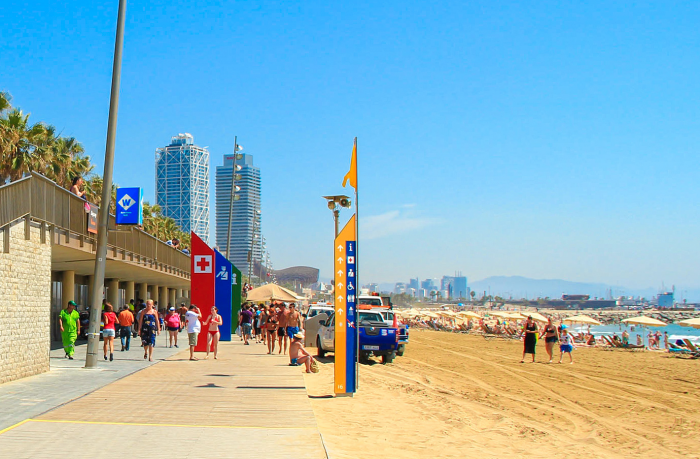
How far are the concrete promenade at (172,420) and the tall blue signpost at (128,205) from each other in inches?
150

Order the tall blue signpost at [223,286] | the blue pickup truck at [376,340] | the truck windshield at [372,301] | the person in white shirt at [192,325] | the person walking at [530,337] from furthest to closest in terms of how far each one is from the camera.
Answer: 1. the truck windshield at [372,301]
2. the tall blue signpost at [223,286]
3. the person walking at [530,337]
4. the blue pickup truck at [376,340]
5. the person in white shirt at [192,325]

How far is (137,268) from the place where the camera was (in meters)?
26.5

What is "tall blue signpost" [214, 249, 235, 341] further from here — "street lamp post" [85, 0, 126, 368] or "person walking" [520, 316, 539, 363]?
"person walking" [520, 316, 539, 363]

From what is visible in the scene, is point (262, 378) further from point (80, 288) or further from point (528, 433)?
point (80, 288)

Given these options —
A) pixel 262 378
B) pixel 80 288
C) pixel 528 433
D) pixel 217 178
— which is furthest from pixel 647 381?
pixel 217 178

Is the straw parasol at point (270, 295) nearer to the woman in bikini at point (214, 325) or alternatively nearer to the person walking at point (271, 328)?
the person walking at point (271, 328)

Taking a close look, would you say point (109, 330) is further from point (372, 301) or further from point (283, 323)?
point (372, 301)

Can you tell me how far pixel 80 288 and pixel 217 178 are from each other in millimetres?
63937

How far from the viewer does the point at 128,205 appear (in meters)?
16.2

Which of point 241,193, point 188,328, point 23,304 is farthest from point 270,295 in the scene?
point 241,193

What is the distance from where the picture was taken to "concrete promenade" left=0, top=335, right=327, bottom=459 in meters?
7.28

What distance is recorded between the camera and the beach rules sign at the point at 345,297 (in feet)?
38.9

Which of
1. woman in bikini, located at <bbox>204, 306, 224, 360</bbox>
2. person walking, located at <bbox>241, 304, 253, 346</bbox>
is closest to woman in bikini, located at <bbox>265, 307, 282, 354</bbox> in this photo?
woman in bikini, located at <bbox>204, 306, 224, 360</bbox>

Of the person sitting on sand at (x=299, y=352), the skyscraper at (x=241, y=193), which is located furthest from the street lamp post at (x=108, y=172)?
the skyscraper at (x=241, y=193)
